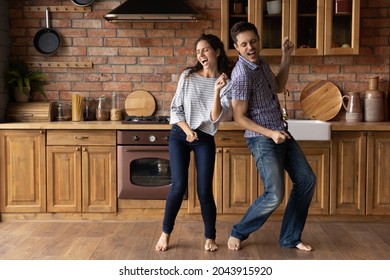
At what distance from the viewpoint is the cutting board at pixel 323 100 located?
17.3ft

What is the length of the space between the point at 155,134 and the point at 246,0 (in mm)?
1317

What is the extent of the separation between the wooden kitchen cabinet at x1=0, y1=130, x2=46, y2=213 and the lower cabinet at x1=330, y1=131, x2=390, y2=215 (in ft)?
7.36

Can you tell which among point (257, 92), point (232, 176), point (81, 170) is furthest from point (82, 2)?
point (257, 92)

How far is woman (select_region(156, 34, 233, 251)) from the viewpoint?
3773 millimetres

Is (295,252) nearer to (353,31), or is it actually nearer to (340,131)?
(340,131)

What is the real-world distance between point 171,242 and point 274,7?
2.07 metres

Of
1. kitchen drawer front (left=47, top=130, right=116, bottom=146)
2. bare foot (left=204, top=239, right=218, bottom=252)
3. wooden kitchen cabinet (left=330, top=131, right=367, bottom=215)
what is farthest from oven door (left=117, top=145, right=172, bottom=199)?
wooden kitchen cabinet (left=330, top=131, right=367, bottom=215)

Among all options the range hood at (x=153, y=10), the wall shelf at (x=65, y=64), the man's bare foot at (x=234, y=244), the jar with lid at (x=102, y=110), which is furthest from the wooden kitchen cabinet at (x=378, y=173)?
the wall shelf at (x=65, y=64)

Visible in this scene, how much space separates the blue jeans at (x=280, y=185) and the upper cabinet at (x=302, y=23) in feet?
4.51

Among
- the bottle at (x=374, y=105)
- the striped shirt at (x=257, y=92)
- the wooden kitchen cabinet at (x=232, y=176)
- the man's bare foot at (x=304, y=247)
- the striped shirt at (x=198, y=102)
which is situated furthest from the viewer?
the bottle at (x=374, y=105)

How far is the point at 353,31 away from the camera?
4980mm

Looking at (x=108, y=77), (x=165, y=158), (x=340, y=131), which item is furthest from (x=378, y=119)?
(x=108, y=77)

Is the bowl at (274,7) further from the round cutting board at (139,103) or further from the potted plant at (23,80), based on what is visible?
the potted plant at (23,80)

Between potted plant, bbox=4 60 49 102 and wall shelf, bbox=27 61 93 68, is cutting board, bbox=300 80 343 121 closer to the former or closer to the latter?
wall shelf, bbox=27 61 93 68
